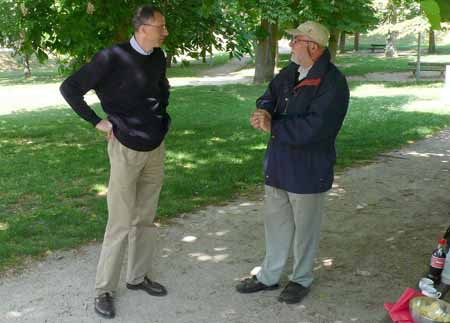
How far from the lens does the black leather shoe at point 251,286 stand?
459cm

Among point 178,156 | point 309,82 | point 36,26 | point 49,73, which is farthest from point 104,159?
point 49,73

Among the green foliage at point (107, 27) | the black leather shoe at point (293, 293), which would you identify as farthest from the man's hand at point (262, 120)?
the green foliage at point (107, 27)

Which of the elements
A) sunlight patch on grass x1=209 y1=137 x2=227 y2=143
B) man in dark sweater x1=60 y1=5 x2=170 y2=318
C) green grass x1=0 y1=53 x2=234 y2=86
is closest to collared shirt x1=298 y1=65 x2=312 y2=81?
man in dark sweater x1=60 y1=5 x2=170 y2=318

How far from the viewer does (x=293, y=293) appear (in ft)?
14.6

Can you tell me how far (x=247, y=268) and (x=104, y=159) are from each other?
5.06m

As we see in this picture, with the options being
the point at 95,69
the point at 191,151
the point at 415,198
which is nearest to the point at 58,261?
the point at 95,69

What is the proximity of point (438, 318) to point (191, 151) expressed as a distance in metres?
7.70

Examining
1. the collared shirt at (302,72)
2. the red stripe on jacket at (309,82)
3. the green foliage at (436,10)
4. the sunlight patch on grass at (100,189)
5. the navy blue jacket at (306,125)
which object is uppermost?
the green foliage at (436,10)

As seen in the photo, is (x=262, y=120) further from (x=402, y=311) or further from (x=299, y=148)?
(x=402, y=311)

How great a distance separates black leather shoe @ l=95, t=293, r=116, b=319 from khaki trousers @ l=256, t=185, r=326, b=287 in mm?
1094

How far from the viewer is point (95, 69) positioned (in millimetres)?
3994

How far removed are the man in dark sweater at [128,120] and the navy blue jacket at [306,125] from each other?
774 millimetres

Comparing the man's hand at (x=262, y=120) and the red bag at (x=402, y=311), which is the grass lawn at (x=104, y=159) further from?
the red bag at (x=402, y=311)

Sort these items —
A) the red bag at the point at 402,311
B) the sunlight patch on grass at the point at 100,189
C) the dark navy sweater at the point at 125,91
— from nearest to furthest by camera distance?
1. the red bag at the point at 402,311
2. the dark navy sweater at the point at 125,91
3. the sunlight patch on grass at the point at 100,189
